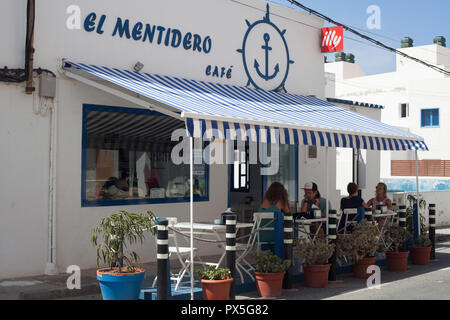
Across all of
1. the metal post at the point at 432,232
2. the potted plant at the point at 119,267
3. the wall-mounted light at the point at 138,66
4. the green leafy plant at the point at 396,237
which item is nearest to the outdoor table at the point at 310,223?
the green leafy plant at the point at 396,237

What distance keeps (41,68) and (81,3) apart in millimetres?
1301

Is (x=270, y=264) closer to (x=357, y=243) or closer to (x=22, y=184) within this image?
(x=357, y=243)

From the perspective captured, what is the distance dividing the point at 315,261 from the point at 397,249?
7.77ft

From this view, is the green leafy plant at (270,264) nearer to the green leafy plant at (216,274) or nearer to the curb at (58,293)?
the green leafy plant at (216,274)

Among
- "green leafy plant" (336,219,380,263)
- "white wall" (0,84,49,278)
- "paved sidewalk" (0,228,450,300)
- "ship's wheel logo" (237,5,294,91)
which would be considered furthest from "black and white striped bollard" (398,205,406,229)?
"white wall" (0,84,49,278)

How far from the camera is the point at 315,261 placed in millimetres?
8430

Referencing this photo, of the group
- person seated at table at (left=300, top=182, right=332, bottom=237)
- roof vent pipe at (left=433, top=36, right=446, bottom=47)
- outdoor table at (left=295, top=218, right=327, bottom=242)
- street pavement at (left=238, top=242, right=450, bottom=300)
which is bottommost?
street pavement at (left=238, top=242, right=450, bottom=300)

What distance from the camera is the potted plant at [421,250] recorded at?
10.7 meters

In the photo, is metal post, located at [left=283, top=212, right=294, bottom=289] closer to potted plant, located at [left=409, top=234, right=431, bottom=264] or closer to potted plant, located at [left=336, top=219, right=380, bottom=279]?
potted plant, located at [left=336, top=219, right=380, bottom=279]

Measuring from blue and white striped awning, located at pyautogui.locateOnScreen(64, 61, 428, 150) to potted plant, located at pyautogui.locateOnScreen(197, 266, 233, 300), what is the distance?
1626 mm

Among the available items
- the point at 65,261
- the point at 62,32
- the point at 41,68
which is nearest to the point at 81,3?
the point at 62,32

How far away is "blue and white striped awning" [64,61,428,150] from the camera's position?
7543mm

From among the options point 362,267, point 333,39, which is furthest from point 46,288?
point 333,39
